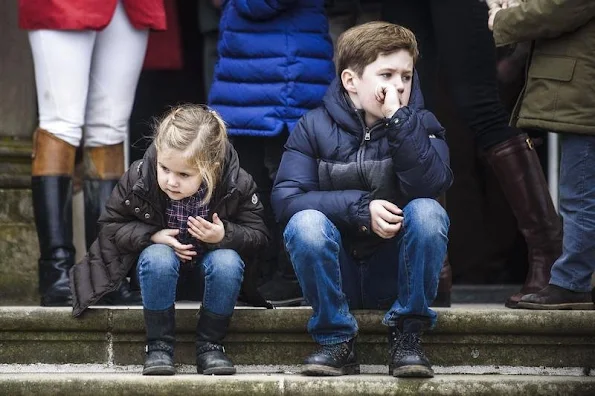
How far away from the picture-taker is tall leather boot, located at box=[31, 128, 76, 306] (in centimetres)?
496

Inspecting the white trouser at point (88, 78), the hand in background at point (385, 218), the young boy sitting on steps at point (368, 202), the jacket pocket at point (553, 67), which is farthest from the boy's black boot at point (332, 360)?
the white trouser at point (88, 78)

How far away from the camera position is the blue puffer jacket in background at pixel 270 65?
4887 mm

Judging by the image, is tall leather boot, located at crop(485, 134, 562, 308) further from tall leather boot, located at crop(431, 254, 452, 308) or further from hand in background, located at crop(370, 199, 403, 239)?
hand in background, located at crop(370, 199, 403, 239)

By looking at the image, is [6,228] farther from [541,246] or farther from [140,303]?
[541,246]

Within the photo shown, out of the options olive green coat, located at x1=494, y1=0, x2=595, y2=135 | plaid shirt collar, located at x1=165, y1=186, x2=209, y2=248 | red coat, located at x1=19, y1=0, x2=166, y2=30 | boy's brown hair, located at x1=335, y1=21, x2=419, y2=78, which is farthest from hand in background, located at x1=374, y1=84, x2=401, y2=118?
red coat, located at x1=19, y1=0, x2=166, y2=30

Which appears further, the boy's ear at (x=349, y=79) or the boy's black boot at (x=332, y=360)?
the boy's ear at (x=349, y=79)

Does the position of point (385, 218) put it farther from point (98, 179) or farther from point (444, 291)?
point (98, 179)

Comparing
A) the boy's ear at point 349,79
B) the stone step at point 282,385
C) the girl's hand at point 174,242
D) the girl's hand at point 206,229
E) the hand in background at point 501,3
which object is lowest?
the stone step at point 282,385

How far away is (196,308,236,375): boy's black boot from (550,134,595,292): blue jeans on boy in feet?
3.83

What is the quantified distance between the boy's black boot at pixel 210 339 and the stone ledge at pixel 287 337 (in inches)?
4.0

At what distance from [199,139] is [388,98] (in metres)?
0.61

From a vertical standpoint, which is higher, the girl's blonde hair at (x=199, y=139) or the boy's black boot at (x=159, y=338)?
the girl's blonde hair at (x=199, y=139)

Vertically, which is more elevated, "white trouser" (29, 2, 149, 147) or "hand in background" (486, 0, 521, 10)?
"hand in background" (486, 0, 521, 10)

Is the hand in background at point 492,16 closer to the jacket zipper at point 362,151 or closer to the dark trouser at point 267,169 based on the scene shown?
the jacket zipper at point 362,151
